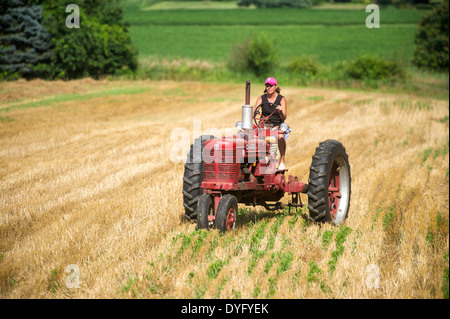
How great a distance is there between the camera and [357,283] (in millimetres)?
5012

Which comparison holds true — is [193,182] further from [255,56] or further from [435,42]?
[435,42]

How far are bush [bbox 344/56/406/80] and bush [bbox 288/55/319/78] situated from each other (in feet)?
9.17

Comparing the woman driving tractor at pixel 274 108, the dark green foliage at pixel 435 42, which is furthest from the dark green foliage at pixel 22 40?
the dark green foliage at pixel 435 42

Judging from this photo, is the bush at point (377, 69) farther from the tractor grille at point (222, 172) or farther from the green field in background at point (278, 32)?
the tractor grille at point (222, 172)

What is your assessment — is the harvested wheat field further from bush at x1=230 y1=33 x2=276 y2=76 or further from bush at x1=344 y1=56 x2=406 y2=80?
bush at x1=230 y1=33 x2=276 y2=76

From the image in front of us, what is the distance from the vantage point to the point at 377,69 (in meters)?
33.8

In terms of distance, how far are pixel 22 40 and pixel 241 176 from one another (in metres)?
23.4

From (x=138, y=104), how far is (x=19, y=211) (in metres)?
16.8

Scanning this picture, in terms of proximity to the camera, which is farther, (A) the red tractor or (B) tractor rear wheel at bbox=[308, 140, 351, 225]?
(B) tractor rear wheel at bbox=[308, 140, 351, 225]

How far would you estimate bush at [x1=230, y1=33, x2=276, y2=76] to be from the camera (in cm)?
3519

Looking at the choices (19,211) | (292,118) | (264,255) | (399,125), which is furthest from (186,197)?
(292,118)

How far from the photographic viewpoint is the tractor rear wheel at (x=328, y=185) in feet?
23.1

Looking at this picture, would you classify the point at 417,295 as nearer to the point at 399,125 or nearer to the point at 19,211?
the point at 19,211

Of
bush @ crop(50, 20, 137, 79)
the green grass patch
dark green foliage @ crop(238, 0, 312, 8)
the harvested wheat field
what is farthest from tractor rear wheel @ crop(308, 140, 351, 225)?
dark green foliage @ crop(238, 0, 312, 8)
